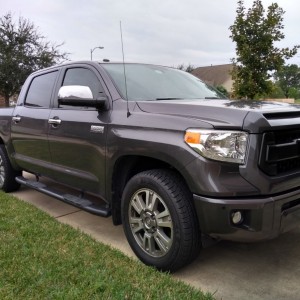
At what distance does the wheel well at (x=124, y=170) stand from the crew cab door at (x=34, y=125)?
1.26 meters

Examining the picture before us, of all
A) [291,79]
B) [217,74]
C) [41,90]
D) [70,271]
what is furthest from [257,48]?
[291,79]

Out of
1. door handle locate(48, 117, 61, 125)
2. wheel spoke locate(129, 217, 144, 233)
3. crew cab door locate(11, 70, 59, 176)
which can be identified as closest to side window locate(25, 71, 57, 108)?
crew cab door locate(11, 70, 59, 176)

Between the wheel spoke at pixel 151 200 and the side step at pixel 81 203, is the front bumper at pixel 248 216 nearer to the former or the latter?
the wheel spoke at pixel 151 200

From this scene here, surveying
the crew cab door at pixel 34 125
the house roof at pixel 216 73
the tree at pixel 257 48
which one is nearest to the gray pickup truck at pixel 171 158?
the crew cab door at pixel 34 125

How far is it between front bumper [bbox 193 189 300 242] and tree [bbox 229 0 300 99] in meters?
11.7

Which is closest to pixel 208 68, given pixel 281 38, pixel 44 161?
pixel 281 38

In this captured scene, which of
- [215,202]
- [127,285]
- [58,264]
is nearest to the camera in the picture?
[215,202]

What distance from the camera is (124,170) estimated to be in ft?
11.4

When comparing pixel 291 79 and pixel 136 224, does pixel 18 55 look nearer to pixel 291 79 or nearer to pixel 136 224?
pixel 136 224

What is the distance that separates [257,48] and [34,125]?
36.5ft

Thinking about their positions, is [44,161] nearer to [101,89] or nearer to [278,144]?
[101,89]

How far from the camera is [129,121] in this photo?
10.7 ft

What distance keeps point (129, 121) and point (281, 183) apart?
4.35ft

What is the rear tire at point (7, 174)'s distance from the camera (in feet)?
18.6
